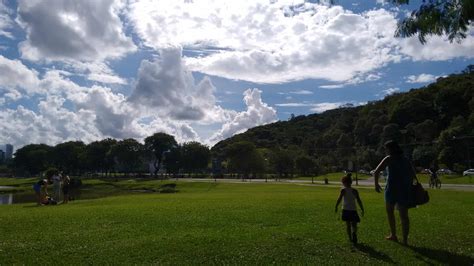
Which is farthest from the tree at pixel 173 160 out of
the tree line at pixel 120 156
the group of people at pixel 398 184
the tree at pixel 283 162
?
the group of people at pixel 398 184

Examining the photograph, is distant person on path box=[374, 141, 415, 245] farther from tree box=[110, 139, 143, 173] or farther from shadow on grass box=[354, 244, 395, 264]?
tree box=[110, 139, 143, 173]

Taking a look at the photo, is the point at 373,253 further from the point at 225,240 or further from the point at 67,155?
the point at 67,155

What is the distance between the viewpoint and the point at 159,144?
6058 inches

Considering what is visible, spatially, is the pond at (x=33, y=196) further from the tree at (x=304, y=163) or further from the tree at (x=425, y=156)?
the tree at (x=425, y=156)

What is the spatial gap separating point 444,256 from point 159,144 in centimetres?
14685

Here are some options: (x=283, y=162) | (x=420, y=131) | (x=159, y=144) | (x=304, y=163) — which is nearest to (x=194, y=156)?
(x=159, y=144)

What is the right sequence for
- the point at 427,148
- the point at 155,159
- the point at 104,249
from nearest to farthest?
the point at 104,249
the point at 427,148
the point at 155,159

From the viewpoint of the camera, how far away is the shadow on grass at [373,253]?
33.1 feet

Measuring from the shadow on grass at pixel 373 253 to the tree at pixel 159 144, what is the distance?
475 feet

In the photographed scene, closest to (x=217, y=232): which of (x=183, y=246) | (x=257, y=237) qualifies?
(x=257, y=237)

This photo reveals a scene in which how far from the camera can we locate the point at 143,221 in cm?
1602

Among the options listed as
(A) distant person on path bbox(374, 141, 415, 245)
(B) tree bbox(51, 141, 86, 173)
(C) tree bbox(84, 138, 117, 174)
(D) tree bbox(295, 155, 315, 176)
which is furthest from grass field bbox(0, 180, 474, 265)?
(B) tree bbox(51, 141, 86, 173)

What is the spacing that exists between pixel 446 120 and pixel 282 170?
5162 cm

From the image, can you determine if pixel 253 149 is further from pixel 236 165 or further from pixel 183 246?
pixel 183 246
